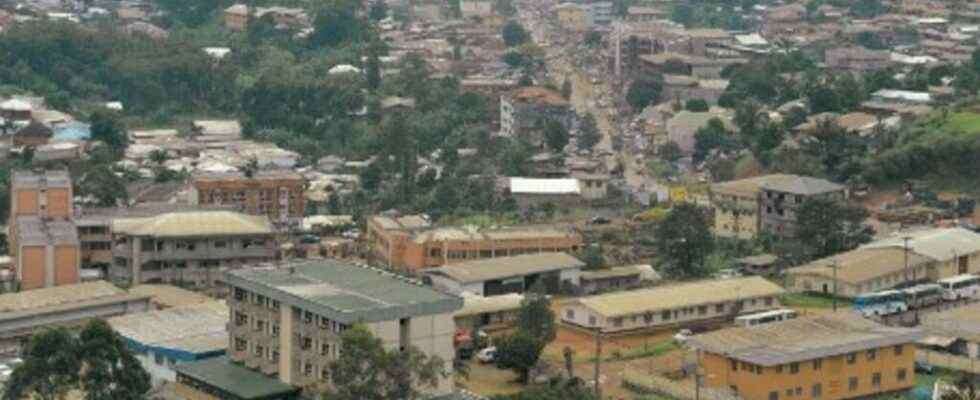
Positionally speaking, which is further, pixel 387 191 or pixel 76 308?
pixel 387 191

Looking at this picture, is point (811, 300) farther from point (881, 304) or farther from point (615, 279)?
point (615, 279)

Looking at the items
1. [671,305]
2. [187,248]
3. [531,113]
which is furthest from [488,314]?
[531,113]

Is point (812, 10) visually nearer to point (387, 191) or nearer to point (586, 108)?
point (586, 108)

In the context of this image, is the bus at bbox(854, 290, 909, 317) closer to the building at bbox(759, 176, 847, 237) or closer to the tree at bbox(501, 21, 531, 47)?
the building at bbox(759, 176, 847, 237)

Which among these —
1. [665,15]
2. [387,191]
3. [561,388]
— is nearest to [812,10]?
[665,15]

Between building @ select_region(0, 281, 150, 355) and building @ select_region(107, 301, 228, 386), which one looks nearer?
building @ select_region(107, 301, 228, 386)

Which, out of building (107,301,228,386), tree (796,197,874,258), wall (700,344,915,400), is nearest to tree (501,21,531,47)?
tree (796,197,874,258)

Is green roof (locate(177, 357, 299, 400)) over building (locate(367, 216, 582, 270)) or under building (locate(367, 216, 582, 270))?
over
